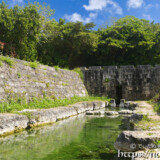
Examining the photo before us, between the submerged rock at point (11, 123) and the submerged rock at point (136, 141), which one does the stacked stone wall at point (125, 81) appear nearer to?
the submerged rock at point (11, 123)

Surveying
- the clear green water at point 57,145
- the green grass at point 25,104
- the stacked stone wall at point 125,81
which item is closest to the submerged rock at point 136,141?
the clear green water at point 57,145

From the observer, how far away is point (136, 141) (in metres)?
3.10

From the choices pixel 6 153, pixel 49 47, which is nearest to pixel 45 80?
pixel 6 153

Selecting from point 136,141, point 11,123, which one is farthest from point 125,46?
point 136,141

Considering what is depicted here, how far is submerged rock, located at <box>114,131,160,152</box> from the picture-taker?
3025 mm

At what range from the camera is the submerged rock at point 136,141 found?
303 centimetres

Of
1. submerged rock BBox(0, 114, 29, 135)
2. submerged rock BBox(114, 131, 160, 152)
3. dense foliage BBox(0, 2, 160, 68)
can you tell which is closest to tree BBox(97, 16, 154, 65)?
dense foliage BBox(0, 2, 160, 68)

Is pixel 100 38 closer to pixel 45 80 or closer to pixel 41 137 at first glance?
pixel 45 80

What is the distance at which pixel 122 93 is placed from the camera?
650 inches

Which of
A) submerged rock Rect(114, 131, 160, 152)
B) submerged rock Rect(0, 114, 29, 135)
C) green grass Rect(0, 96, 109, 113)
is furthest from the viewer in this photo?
green grass Rect(0, 96, 109, 113)

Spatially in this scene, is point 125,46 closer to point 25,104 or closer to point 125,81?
point 125,81

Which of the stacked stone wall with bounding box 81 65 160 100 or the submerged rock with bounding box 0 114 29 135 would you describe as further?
the stacked stone wall with bounding box 81 65 160 100

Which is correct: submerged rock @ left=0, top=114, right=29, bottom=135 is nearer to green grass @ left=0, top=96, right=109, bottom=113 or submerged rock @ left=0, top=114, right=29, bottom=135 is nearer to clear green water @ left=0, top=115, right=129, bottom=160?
clear green water @ left=0, top=115, right=129, bottom=160

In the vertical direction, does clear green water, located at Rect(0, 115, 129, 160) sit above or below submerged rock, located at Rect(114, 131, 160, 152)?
below
